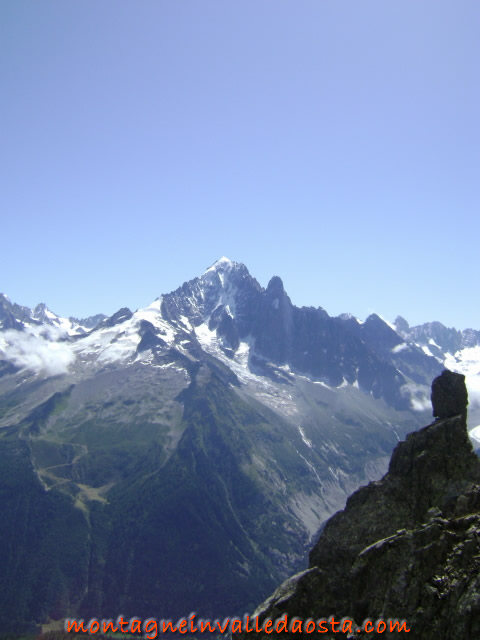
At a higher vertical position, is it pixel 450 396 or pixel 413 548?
pixel 450 396

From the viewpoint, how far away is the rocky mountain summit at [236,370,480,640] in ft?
107

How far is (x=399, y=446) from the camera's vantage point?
2084 inches

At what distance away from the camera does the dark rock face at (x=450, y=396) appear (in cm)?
5356

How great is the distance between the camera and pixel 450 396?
5406cm

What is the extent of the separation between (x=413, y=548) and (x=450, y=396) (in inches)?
863

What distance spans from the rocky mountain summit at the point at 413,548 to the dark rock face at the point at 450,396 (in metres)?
0.10

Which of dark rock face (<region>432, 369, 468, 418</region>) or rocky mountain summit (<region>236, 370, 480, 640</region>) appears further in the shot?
dark rock face (<region>432, 369, 468, 418</region>)

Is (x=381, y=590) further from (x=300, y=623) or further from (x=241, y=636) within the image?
(x=241, y=636)

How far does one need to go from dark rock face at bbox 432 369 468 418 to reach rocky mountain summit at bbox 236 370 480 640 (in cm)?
10

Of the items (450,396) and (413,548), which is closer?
(413,548)

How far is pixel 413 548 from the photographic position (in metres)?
36.3

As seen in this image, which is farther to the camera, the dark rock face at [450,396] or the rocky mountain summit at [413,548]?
the dark rock face at [450,396]

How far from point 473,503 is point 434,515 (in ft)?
10.1

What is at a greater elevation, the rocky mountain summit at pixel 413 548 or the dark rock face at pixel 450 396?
the dark rock face at pixel 450 396
